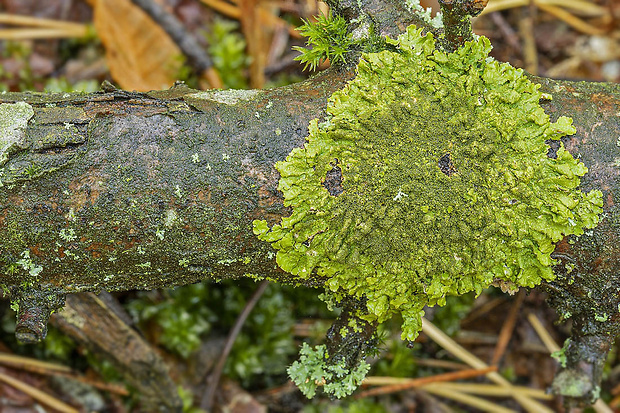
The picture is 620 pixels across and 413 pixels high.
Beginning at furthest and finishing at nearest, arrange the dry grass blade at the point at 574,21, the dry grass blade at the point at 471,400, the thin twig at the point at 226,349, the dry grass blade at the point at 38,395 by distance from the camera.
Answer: the dry grass blade at the point at 574,21
the dry grass blade at the point at 471,400
the thin twig at the point at 226,349
the dry grass blade at the point at 38,395

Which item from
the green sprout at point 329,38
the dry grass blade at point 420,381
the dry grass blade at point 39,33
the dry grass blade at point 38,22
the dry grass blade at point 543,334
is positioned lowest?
the dry grass blade at point 420,381

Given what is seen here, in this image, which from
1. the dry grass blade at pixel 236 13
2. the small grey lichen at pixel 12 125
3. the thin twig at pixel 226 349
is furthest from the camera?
the dry grass blade at pixel 236 13

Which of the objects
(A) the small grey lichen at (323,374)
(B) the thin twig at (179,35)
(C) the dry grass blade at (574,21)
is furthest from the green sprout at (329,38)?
(C) the dry grass blade at (574,21)

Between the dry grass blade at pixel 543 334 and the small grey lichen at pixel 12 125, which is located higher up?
the small grey lichen at pixel 12 125

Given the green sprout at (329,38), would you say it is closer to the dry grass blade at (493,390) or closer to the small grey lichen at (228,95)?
the small grey lichen at (228,95)

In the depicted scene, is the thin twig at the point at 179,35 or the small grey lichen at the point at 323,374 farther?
the thin twig at the point at 179,35
